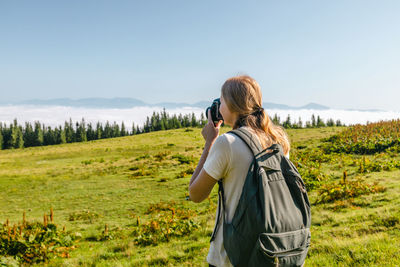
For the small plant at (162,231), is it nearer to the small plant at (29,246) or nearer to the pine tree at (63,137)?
the small plant at (29,246)

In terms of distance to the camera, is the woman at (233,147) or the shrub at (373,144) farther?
the shrub at (373,144)

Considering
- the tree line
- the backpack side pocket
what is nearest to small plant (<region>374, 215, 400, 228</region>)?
the backpack side pocket

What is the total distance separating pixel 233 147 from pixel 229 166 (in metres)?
0.18

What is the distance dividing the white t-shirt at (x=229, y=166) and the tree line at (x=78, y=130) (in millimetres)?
114316

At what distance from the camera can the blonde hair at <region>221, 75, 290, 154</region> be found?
2629 mm

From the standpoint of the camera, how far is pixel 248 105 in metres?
2.66

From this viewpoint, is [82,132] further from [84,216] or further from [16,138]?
[84,216]

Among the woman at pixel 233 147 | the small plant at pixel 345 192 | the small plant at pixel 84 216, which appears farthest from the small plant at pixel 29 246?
the small plant at pixel 345 192

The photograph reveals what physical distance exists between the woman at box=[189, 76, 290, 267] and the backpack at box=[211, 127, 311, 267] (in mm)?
110

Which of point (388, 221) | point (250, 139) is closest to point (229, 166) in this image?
point (250, 139)

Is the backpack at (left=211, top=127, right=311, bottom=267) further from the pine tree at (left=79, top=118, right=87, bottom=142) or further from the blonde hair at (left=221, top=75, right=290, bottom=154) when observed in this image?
the pine tree at (left=79, top=118, right=87, bottom=142)

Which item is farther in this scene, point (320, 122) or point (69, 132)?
point (69, 132)

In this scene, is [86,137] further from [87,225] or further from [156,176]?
[87,225]

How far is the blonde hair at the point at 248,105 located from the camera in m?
2.63
